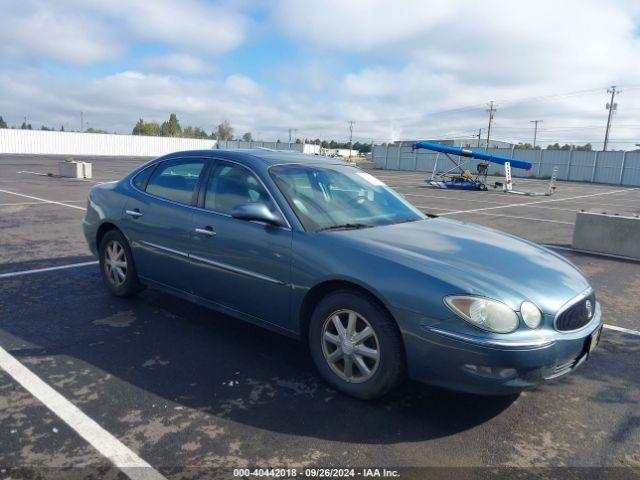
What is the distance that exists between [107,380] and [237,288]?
43.6 inches

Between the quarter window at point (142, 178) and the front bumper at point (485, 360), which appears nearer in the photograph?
the front bumper at point (485, 360)

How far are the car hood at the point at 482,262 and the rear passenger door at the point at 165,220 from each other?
5.29 ft

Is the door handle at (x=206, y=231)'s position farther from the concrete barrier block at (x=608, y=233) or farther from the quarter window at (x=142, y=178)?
the concrete barrier block at (x=608, y=233)

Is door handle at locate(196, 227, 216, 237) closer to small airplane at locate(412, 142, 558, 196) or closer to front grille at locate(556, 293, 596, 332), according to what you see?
front grille at locate(556, 293, 596, 332)

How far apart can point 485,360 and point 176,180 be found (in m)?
3.20

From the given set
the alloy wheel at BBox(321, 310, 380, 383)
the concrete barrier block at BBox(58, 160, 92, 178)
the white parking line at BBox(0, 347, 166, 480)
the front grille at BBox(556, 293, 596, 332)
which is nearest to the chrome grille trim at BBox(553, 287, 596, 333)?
the front grille at BBox(556, 293, 596, 332)

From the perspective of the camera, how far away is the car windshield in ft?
12.7

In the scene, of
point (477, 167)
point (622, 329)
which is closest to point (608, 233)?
point (622, 329)

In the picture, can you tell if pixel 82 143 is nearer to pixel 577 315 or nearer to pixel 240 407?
A: pixel 240 407

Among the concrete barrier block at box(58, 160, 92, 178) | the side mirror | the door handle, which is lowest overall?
the concrete barrier block at box(58, 160, 92, 178)

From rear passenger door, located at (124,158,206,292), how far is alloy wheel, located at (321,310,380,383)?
155 cm

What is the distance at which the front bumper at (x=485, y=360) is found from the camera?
2.86m

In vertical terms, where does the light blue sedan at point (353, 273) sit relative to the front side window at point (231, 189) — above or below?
below

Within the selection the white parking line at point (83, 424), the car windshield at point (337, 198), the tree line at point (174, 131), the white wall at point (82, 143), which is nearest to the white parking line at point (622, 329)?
the car windshield at point (337, 198)
